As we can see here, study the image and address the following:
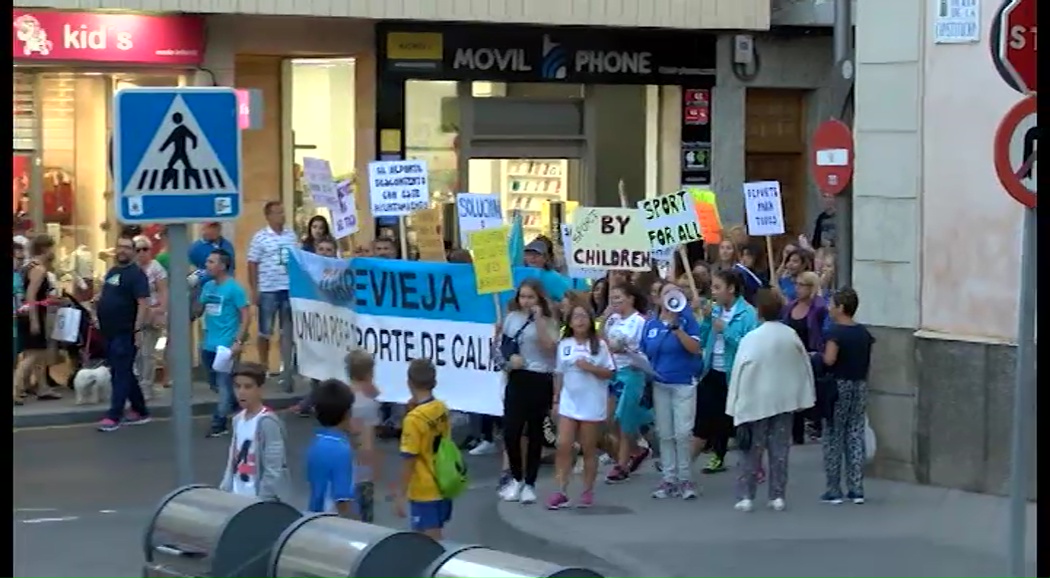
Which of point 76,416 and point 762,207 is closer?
point 76,416

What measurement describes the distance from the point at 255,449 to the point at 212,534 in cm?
219

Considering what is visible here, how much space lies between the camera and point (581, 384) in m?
12.7

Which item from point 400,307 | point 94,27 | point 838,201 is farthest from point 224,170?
point 94,27

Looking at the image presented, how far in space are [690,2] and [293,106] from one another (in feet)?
16.5

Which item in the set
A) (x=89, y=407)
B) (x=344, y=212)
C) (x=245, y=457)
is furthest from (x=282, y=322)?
(x=245, y=457)

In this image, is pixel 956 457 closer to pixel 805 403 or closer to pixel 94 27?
pixel 805 403

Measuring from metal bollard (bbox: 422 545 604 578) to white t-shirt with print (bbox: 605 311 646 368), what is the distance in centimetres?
721

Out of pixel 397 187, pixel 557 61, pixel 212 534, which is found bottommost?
pixel 212 534

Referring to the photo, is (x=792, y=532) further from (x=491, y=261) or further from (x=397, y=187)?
(x=397, y=187)

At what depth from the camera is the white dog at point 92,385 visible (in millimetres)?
17672

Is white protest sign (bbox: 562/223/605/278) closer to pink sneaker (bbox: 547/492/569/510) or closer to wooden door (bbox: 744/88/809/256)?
pink sneaker (bbox: 547/492/569/510)

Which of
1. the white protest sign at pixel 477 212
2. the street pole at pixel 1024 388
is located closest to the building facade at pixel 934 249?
the white protest sign at pixel 477 212

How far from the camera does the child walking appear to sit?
9.04 metres

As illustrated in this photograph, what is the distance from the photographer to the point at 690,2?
23.7 meters
